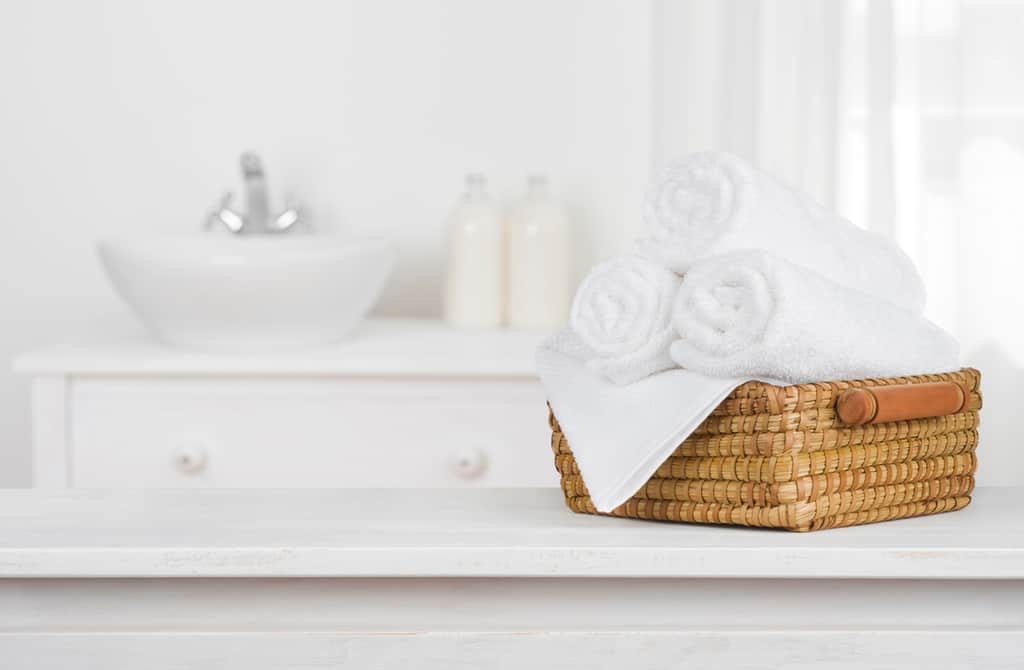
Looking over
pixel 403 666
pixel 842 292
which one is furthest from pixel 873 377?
pixel 403 666

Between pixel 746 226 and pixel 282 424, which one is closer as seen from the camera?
pixel 746 226

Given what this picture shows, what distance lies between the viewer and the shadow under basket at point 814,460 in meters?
0.63

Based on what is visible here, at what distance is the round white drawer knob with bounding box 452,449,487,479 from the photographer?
1.62 meters

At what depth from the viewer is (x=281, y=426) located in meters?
1.63

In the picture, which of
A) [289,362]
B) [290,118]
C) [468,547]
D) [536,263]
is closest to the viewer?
[468,547]

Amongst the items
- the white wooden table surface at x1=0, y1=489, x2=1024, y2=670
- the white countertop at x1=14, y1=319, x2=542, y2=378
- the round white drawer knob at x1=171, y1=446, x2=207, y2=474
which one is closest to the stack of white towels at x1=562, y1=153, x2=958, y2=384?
the white wooden table surface at x1=0, y1=489, x2=1024, y2=670

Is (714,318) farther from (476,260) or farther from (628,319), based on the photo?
(476,260)

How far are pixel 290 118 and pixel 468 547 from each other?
5.35 ft

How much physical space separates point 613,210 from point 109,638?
1.56 m

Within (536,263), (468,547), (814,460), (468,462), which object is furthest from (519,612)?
(536,263)

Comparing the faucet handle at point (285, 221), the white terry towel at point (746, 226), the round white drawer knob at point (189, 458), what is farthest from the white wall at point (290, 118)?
the white terry towel at point (746, 226)

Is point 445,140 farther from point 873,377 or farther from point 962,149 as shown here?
point 873,377

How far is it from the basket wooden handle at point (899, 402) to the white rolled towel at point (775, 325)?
0.08 ft

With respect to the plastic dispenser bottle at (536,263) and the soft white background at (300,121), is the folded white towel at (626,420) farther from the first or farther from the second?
the soft white background at (300,121)
